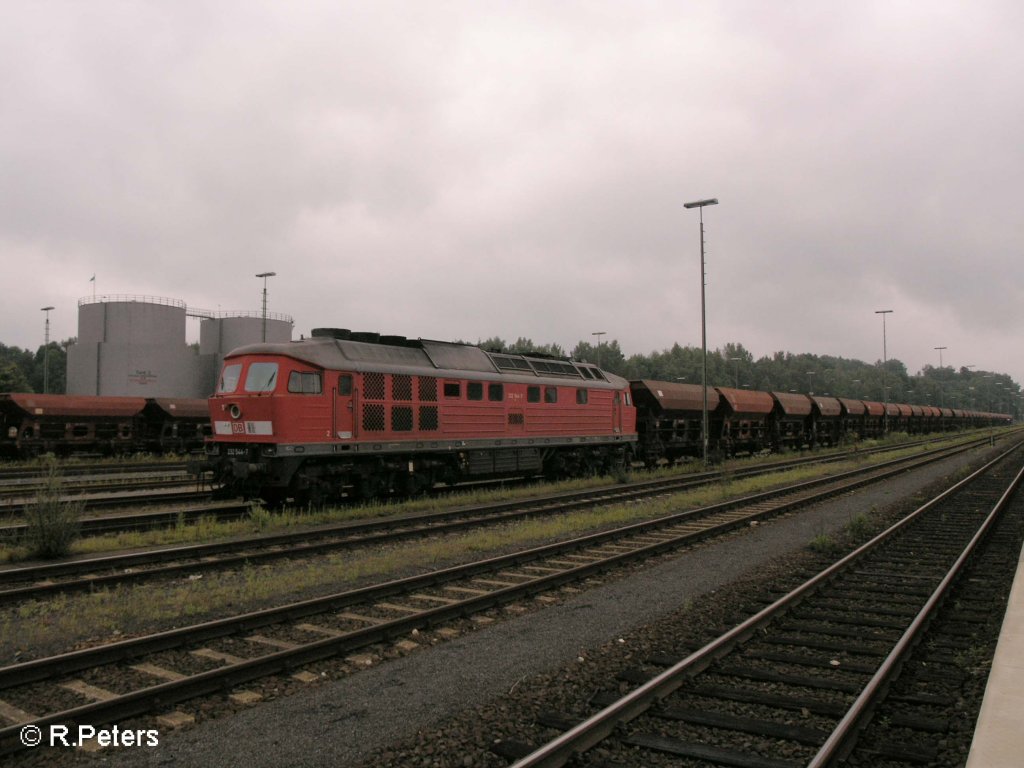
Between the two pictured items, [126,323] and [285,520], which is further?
[126,323]

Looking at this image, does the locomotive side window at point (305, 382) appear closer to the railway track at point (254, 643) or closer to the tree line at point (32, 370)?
the railway track at point (254, 643)

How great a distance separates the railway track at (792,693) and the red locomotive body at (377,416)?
33.4 feet

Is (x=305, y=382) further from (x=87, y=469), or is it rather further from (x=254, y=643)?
(x=87, y=469)

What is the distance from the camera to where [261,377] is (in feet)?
51.6

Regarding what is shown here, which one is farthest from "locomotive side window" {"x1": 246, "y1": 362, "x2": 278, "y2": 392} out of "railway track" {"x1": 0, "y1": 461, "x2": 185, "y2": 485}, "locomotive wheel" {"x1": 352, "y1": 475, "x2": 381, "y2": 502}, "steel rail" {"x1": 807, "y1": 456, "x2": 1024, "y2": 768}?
"railway track" {"x1": 0, "y1": 461, "x2": 185, "y2": 485}

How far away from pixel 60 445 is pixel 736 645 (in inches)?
1302

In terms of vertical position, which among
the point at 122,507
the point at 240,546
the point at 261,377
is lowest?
the point at 122,507

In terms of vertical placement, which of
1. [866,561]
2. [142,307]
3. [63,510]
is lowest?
[866,561]

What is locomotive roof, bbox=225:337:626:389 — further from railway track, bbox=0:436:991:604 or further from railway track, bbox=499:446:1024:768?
railway track, bbox=499:446:1024:768

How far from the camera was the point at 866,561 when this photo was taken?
11.6 meters

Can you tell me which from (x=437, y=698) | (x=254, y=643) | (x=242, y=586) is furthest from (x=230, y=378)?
(x=437, y=698)

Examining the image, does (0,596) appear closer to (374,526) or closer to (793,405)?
(374,526)

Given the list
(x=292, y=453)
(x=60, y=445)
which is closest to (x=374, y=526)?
(x=292, y=453)

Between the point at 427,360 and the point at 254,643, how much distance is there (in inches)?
467
